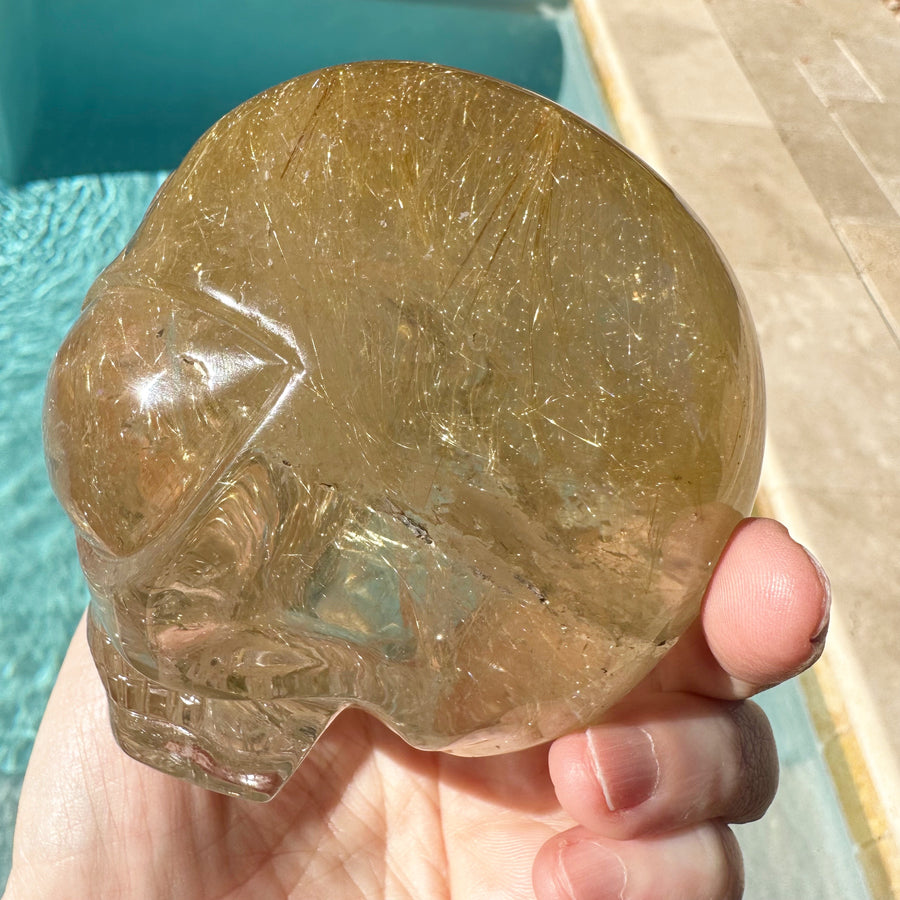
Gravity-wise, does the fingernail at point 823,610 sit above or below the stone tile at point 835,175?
above

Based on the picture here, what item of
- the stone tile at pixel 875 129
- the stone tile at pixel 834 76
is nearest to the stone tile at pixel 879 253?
the stone tile at pixel 875 129

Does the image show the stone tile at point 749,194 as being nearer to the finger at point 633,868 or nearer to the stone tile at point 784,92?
the stone tile at point 784,92

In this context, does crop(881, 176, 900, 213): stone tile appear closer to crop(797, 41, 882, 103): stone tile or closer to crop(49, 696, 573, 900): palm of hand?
crop(797, 41, 882, 103): stone tile

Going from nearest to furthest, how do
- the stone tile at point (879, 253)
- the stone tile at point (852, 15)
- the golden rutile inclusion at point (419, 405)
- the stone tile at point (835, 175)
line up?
the golden rutile inclusion at point (419, 405), the stone tile at point (879, 253), the stone tile at point (835, 175), the stone tile at point (852, 15)

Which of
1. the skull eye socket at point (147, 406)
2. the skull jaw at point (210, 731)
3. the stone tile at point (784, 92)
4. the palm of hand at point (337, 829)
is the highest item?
the skull eye socket at point (147, 406)

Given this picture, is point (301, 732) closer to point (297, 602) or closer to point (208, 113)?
point (297, 602)

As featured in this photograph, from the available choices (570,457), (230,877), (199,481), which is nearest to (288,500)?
(199,481)
